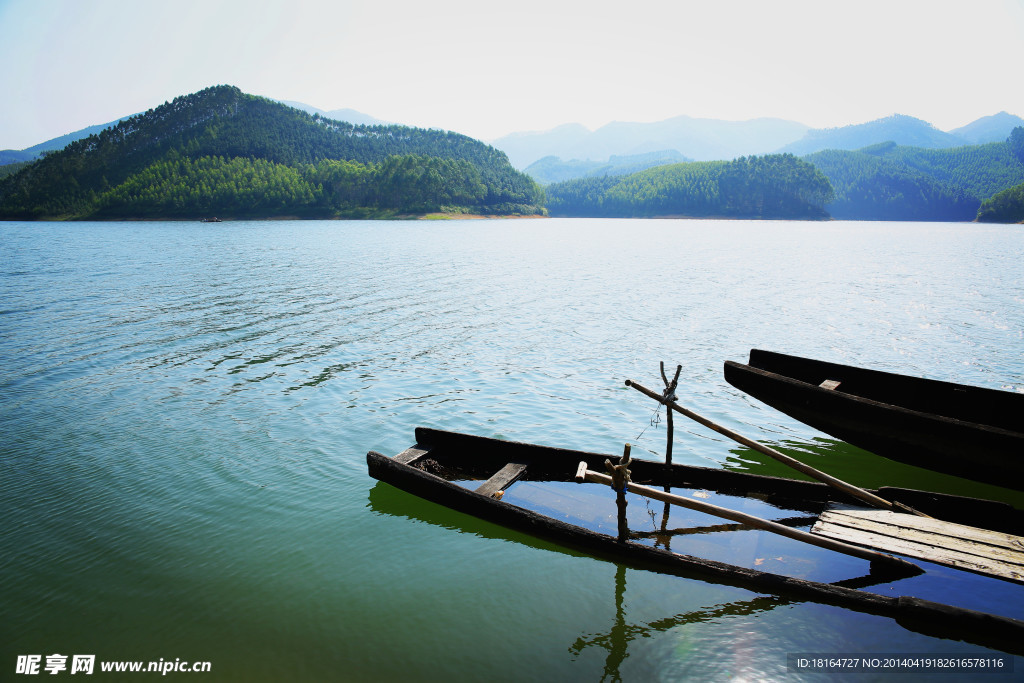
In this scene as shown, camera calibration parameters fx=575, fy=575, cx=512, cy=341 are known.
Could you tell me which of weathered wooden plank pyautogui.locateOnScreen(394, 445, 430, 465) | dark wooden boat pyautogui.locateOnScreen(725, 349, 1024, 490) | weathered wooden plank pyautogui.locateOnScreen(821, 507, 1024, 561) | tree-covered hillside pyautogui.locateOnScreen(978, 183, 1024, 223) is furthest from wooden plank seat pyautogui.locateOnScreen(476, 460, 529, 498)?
tree-covered hillside pyautogui.locateOnScreen(978, 183, 1024, 223)

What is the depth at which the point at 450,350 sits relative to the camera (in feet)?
66.6

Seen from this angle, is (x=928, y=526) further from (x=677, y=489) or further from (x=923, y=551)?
(x=677, y=489)

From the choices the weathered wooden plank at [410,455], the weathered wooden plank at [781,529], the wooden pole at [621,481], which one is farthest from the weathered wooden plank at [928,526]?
the weathered wooden plank at [410,455]

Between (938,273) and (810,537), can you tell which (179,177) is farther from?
(810,537)

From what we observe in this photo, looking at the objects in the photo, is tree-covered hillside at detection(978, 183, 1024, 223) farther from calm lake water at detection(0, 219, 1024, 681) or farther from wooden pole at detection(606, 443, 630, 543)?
→ wooden pole at detection(606, 443, 630, 543)

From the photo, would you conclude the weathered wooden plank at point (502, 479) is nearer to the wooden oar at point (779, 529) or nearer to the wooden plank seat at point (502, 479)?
the wooden plank seat at point (502, 479)

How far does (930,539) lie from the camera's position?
7094 millimetres

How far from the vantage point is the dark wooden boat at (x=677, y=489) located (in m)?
6.24

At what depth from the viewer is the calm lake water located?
6.64 m

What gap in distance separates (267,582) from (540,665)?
3877 millimetres

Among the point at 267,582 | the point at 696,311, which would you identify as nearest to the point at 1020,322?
the point at 696,311

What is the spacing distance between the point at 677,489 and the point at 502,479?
2903mm

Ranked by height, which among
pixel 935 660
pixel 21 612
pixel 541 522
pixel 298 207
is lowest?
pixel 935 660

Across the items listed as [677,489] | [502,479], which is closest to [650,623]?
[677,489]
